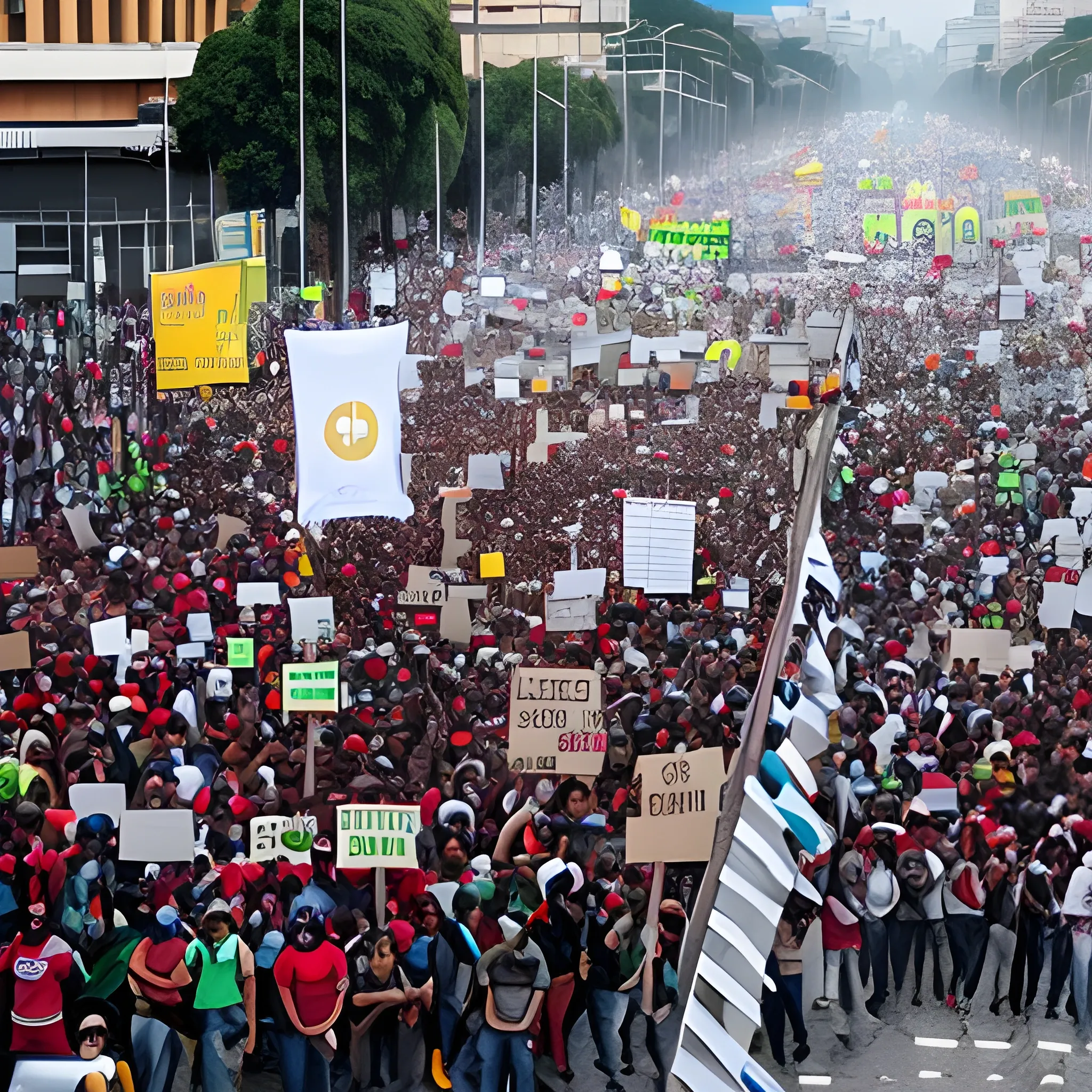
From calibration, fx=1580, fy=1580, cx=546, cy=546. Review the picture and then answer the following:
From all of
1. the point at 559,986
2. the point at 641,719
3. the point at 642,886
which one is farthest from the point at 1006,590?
the point at 559,986

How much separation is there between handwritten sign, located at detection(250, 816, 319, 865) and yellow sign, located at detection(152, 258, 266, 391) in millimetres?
2526

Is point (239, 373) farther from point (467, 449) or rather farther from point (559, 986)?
point (559, 986)

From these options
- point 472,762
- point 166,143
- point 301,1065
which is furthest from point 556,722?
point 166,143

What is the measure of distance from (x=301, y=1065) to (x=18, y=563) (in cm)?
332

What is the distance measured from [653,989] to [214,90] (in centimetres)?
501

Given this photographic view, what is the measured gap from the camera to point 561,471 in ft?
26.9

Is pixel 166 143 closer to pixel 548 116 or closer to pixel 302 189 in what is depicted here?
pixel 302 189

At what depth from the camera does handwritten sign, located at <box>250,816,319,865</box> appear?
6562mm

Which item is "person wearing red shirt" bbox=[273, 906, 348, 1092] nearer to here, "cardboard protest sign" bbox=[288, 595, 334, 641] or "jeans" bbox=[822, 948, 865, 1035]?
"jeans" bbox=[822, 948, 865, 1035]

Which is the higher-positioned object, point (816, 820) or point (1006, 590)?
point (1006, 590)

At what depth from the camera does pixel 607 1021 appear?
5.94 meters

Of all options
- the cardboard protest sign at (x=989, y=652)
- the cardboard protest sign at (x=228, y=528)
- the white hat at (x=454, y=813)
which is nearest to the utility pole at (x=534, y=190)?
the cardboard protest sign at (x=228, y=528)

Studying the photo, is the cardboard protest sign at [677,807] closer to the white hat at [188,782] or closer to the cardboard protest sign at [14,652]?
the white hat at [188,782]

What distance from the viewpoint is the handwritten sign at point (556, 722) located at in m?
6.91
